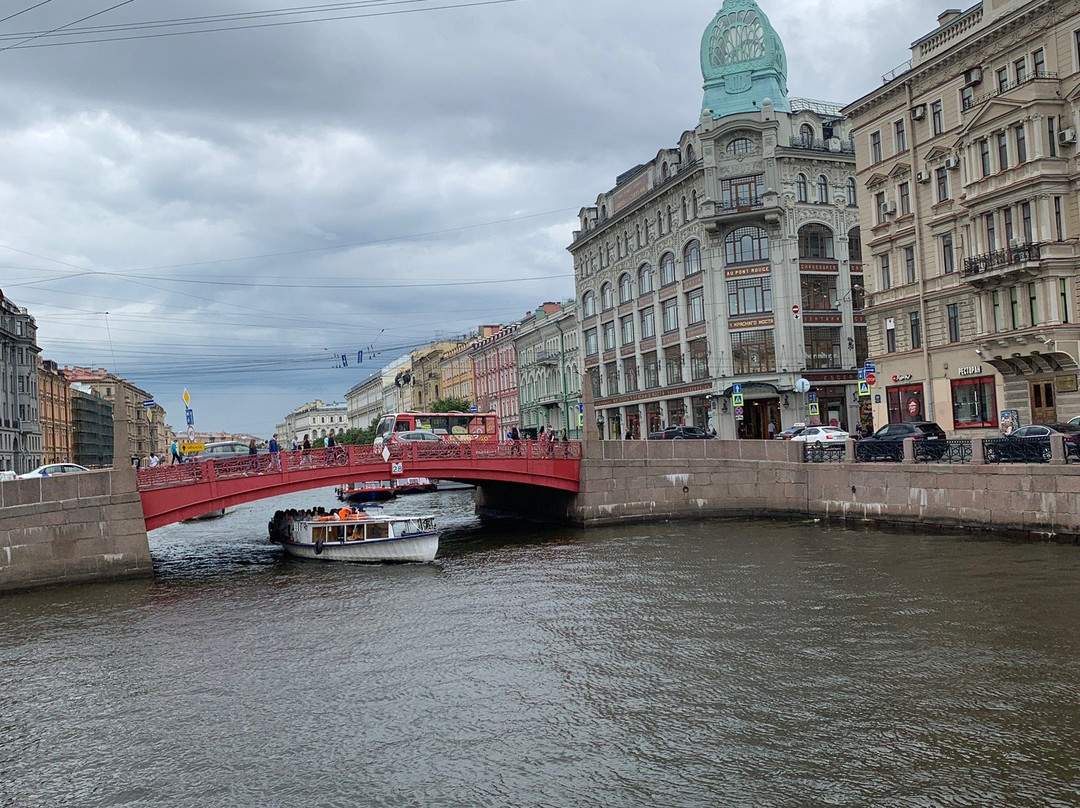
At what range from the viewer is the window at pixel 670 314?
62.9 m

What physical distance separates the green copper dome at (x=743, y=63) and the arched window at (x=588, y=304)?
66.2 feet

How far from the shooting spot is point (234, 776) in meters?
12.7

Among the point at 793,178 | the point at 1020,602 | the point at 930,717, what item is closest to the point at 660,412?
the point at 793,178

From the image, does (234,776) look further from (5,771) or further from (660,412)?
(660,412)

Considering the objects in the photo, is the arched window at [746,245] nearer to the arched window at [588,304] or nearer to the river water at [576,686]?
the arched window at [588,304]

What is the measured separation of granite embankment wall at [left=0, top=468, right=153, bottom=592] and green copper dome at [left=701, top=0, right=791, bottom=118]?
1723 inches

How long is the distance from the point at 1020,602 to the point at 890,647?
14.7 ft

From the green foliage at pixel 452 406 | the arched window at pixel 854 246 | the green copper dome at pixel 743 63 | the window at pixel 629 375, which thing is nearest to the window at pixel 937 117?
the arched window at pixel 854 246

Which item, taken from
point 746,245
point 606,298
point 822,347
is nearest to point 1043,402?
point 822,347

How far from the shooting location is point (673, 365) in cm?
6359

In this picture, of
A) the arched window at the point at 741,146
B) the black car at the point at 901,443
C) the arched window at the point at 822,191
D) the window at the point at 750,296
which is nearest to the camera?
the black car at the point at 901,443

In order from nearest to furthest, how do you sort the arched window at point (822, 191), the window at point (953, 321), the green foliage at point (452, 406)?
the window at point (953, 321) < the arched window at point (822, 191) < the green foliage at point (452, 406)

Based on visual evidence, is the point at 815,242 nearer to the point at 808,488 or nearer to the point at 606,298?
the point at 606,298

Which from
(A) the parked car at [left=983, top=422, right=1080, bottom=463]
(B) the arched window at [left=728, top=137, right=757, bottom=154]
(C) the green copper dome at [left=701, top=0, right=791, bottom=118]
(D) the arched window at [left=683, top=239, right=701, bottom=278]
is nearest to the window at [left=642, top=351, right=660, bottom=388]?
(D) the arched window at [left=683, top=239, right=701, bottom=278]
